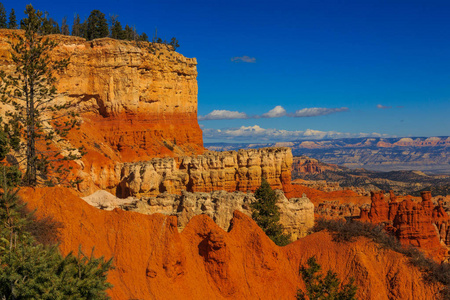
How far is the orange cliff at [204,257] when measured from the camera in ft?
59.5

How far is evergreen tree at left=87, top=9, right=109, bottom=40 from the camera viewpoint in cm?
7219

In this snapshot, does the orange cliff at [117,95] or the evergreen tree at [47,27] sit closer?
the evergreen tree at [47,27]

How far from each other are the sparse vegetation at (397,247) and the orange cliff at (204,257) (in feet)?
1.22

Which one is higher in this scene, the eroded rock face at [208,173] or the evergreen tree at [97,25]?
the evergreen tree at [97,25]

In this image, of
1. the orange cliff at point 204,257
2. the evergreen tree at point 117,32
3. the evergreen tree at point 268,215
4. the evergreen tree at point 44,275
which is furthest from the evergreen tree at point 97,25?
the evergreen tree at point 44,275

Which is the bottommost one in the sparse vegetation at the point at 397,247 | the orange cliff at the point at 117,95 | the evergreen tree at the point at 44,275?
Answer: the sparse vegetation at the point at 397,247

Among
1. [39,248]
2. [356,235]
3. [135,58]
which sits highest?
[135,58]

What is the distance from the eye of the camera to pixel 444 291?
67.1 ft

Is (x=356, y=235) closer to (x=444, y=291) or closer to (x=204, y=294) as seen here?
(x=444, y=291)

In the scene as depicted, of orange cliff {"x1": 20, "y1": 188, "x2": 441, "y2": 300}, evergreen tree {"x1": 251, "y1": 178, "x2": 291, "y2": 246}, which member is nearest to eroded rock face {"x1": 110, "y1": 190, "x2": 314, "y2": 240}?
evergreen tree {"x1": 251, "y1": 178, "x2": 291, "y2": 246}

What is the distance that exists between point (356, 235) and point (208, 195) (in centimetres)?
1374

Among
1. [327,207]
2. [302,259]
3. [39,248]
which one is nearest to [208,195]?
[302,259]

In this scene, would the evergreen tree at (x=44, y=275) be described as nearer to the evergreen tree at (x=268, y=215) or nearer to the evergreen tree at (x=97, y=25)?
the evergreen tree at (x=268, y=215)

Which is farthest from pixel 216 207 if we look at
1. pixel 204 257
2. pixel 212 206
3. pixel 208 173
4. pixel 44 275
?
pixel 44 275
